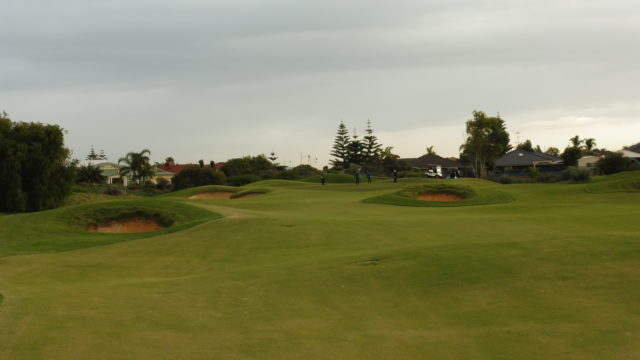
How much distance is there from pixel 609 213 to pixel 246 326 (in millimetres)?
22575

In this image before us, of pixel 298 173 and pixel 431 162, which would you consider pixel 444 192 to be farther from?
pixel 431 162

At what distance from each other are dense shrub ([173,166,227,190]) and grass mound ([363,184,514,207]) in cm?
4741

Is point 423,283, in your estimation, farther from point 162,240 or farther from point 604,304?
point 162,240

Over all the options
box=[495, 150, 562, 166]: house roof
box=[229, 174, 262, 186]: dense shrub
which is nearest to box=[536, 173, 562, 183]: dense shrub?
box=[495, 150, 562, 166]: house roof

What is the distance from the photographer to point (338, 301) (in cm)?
1155

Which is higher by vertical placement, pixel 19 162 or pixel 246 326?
pixel 19 162

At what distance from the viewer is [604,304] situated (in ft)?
33.0

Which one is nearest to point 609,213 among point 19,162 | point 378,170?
point 19,162

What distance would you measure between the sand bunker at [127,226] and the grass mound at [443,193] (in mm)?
15163

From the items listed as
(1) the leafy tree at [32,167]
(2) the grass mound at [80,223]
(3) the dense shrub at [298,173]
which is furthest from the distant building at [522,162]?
(2) the grass mound at [80,223]

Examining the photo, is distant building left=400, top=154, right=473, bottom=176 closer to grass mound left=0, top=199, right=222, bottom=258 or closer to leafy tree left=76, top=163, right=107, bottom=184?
leafy tree left=76, top=163, right=107, bottom=184

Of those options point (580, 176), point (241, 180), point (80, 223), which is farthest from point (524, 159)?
point (80, 223)

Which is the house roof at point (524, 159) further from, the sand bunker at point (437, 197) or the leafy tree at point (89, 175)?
the leafy tree at point (89, 175)

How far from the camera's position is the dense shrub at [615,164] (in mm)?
67000
